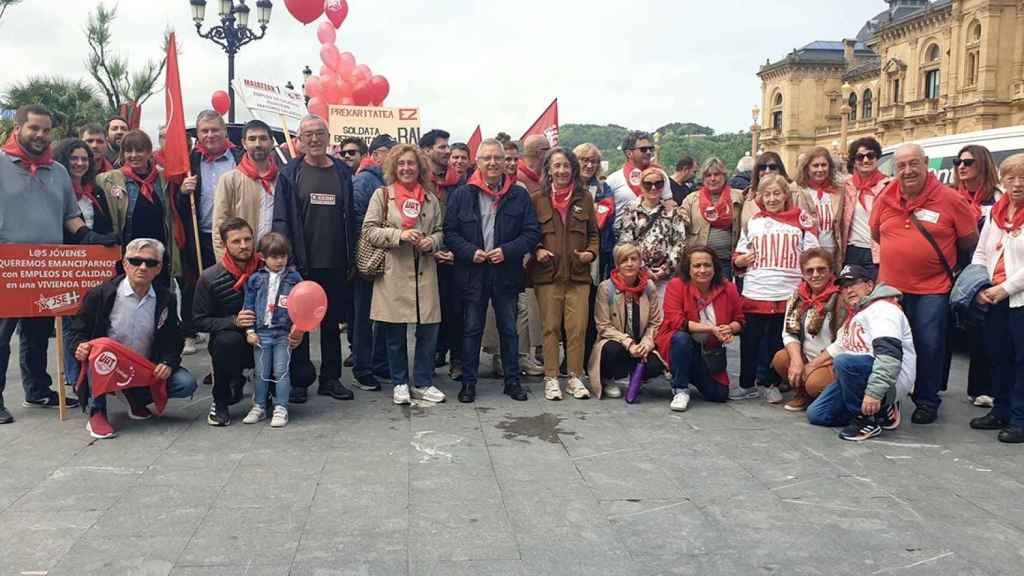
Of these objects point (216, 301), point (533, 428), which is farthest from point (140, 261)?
point (533, 428)

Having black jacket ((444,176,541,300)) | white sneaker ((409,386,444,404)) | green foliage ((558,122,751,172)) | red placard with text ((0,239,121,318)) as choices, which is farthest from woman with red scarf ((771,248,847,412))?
green foliage ((558,122,751,172))

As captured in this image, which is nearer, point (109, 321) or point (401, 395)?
point (109, 321)

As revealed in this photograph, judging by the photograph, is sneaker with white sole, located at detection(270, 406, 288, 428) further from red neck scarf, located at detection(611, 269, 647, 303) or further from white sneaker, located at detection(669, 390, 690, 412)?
white sneaker, located at detection(669, 390, 690, 412)

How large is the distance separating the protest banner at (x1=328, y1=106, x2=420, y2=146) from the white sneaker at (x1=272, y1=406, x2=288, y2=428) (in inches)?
261

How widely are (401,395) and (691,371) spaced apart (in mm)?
2198

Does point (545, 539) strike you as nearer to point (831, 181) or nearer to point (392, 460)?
point (392, 460)

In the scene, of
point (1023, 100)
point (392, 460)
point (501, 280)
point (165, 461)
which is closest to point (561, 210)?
point (501, 280)

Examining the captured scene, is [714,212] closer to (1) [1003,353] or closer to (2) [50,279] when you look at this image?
(1) [1003,353]

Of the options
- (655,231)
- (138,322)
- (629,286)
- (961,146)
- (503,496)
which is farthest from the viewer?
(961,146)

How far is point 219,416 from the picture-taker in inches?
226

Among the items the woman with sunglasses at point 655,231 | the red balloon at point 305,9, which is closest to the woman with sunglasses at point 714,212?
the woman with sunglasses at point 655,231

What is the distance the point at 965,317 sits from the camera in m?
5.85

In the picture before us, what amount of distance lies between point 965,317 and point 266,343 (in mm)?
4795

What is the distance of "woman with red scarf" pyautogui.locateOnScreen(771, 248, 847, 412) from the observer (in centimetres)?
608
